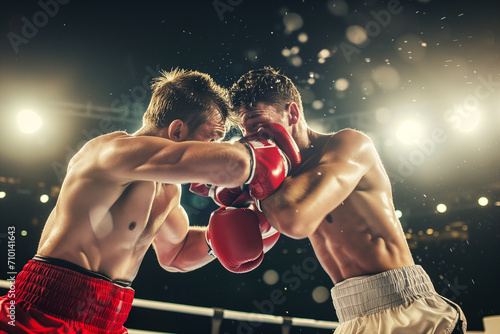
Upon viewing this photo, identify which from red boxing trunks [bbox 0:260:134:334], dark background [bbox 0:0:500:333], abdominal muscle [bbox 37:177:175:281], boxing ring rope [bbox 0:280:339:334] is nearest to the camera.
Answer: red boxing trunks [bbox 0:260:134:334]

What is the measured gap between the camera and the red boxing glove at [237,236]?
1808 millimetres

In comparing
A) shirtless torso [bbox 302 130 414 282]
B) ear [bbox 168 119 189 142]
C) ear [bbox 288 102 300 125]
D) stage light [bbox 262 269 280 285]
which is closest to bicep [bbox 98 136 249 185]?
ear [bbox 168 119 189 142]

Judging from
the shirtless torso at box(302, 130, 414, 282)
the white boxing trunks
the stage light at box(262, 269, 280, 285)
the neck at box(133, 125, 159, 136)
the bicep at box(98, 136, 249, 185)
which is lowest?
the stage light at box(262, 269, 280, 285)

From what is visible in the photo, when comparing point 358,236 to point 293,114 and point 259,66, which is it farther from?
point 259,66

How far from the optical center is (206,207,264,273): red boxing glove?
181 centimetres

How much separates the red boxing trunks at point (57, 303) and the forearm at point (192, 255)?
746 millimetres

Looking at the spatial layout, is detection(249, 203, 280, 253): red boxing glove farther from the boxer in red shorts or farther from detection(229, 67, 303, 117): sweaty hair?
detection(229, 67, 303, 117): sweaty hair

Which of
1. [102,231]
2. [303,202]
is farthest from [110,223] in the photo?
[303,202]

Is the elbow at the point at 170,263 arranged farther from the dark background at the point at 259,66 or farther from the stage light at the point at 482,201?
the stage light at the point at 482,201

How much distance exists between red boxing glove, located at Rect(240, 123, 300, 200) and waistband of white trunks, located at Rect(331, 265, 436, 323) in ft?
1.99

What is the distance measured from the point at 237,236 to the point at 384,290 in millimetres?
735

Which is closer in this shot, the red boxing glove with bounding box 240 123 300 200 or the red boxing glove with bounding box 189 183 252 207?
the red boxing glove with bounding box 240 123 300 200

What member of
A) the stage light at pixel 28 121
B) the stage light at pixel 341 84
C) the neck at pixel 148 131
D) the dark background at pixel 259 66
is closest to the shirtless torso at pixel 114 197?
the neck at pixel 148 131

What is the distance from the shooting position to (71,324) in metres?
1.45
